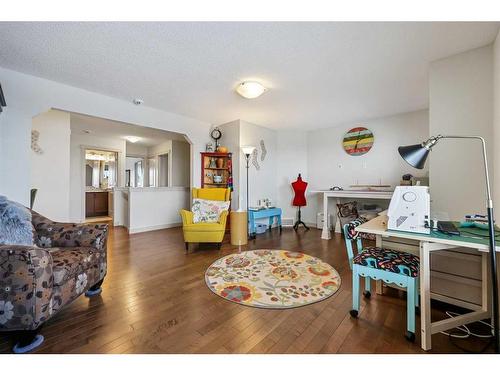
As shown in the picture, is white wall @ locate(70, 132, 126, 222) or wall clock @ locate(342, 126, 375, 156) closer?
wall clock @ locate(342, 126, 375, 156)

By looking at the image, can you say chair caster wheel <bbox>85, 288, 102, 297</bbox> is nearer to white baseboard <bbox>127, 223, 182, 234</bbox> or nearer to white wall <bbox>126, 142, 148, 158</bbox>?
white baseboard <bbox>127, 223, 182, 234</bbox>

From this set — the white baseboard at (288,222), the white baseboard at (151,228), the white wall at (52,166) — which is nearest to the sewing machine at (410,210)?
the white baseboard at (288,222)

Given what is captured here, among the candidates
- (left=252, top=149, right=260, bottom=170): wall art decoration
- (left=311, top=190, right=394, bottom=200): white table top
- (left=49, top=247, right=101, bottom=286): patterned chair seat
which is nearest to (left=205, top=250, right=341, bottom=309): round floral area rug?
(left=49, top=247, right=101, bottom=286): patterned chair seat

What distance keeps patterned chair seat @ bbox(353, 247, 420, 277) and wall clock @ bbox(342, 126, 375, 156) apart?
310cm

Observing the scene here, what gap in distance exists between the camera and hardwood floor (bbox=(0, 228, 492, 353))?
47.4 inches

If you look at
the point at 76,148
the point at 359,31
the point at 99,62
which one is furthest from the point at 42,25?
the point at 76,148

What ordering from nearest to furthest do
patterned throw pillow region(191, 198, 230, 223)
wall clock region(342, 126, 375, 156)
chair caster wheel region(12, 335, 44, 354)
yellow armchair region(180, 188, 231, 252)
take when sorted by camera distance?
chair caster wheel region(12, 335, 44, 354), yellow armchair region(180, 188, 231, 252), patterned throw pillow region(191, 198, 230, 223), wall clock region(342, 126, 375, 156)

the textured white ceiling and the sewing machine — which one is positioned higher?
the textured white ceiling

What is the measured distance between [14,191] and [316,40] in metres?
3.52

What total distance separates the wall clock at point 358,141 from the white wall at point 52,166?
5349 millimetres

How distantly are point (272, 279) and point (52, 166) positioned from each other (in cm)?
406

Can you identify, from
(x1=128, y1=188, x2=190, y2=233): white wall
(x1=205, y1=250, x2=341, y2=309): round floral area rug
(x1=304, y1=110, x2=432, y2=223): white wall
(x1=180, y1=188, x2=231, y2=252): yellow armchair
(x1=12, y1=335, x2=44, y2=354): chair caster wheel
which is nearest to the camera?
(x1=12, y1=335, x2=44, y2=354): chair caster wheel
